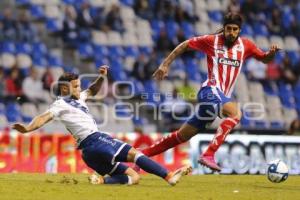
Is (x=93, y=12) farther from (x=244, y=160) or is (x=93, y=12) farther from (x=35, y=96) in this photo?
(x=244, y=160)

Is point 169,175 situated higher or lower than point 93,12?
lower

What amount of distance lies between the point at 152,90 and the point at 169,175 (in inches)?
474

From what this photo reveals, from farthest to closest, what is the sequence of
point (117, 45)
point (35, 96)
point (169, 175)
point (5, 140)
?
point (117, 45) < point (35, 96) < point (5, 140) < point (169, 175)

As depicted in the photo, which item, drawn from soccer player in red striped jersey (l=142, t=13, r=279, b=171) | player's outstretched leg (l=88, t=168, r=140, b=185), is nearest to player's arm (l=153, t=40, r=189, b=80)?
soccer player in red striped jersey (l=142, t=13, r=279, b=171)

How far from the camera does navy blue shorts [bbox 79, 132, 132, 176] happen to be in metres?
11.5

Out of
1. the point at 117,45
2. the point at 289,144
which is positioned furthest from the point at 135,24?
the point at 289,144

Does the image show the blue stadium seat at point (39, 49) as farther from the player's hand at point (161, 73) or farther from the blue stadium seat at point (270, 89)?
the player's hand at point (161, 73)

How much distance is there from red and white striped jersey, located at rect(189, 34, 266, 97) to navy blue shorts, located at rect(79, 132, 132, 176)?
211 cm

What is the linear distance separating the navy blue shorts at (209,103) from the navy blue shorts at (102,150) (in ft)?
5.72

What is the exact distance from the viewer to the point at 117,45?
24484mm

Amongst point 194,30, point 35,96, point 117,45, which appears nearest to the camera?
point 35,96

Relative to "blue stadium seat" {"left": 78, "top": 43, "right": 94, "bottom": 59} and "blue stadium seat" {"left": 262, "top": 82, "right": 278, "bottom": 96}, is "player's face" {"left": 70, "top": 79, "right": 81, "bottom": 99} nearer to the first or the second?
"blue stadium seat" {"left": 78, "top": 43, "right": 94, "bottom": 59}

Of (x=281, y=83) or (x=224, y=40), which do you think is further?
(x=281, y=83)

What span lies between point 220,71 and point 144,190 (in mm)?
2703
